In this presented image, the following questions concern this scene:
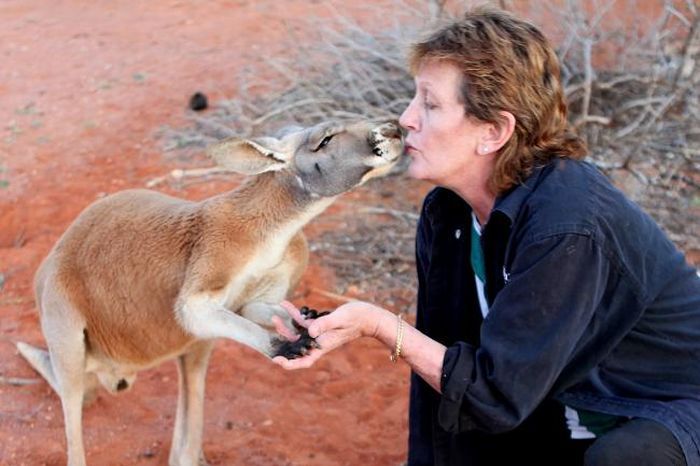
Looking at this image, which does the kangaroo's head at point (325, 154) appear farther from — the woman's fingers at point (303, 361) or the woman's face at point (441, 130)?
the woman's fingers at point (303, 361)

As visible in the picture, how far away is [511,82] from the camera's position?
2.81m

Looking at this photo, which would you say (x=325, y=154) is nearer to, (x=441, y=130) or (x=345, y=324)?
(x=441, y=130)

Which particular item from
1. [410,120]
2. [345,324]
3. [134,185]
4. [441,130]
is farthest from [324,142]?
[134,185]

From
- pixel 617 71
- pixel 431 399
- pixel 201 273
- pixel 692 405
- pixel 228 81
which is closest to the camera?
pixel 692 405

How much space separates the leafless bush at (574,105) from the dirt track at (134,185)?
0.45 metres

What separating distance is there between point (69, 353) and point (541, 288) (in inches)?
91.8

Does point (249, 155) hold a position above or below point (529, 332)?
below

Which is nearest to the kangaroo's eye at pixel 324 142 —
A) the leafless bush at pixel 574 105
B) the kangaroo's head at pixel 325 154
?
the kangaroo's head at pixel 325 154

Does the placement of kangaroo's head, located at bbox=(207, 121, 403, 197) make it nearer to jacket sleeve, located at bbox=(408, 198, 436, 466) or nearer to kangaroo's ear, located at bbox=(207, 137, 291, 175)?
kangaroo's ear, located at bbox=(207, 137, 291, 175)

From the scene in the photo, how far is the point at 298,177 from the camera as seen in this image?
3.84 m

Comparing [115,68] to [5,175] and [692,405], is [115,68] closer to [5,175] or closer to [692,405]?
[5,175]

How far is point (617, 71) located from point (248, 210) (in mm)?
4614

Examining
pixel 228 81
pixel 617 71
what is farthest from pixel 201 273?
pixel 228 81

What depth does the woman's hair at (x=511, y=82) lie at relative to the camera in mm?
2814
